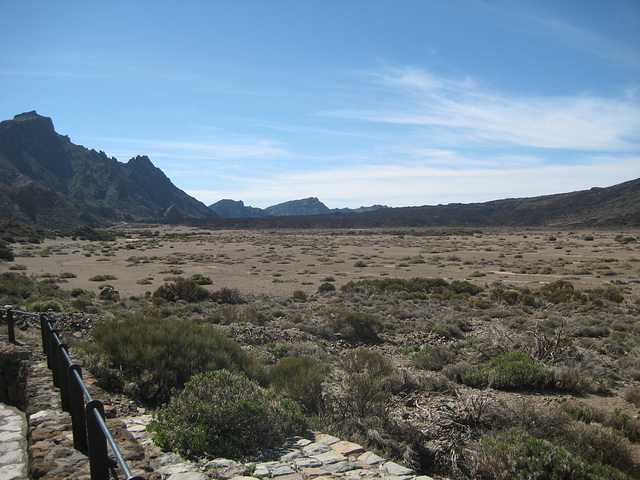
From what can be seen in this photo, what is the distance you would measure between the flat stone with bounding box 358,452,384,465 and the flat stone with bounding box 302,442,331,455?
40 cm

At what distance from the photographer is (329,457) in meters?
4.20

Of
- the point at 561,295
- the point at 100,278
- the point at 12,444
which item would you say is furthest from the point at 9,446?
the point at 100,278

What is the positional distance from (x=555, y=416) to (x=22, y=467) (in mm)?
5894

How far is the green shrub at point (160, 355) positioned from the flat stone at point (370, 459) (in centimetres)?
260

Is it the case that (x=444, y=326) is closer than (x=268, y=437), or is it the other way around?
(x=268, y=437)

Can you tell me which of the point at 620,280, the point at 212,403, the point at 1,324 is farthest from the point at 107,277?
the point at 620,280

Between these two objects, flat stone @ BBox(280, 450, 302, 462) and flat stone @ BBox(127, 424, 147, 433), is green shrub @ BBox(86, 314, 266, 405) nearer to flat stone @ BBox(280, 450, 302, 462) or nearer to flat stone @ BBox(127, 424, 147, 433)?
flat stone @ BBox(127, 424, 147, 433)

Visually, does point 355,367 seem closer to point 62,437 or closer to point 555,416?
point 555,416

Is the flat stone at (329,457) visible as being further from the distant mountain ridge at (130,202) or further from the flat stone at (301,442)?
the distant mountain ridge at (130,202)

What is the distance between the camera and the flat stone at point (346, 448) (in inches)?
171

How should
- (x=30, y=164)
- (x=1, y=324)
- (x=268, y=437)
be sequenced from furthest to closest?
(x=30, y=164)
(x=1, y=324)
(x=268, y=437)

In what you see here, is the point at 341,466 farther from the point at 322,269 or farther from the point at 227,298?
the point at 322,269

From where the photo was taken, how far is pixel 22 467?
3.59 m

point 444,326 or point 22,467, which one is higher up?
point 22,467
